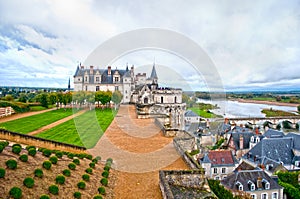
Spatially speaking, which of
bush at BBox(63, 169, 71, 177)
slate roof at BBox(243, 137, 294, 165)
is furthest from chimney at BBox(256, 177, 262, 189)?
bush at BBox(63, 169, 71, 177)

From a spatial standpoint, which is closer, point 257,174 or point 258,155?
point 257,174

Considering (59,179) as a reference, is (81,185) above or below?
below

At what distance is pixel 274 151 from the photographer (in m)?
19.8

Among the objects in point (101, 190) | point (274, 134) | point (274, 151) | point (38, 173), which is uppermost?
point (38, 173)

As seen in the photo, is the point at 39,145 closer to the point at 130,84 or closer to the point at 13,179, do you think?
the point at 13,179

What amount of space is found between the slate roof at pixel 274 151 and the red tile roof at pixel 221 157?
3177 mm

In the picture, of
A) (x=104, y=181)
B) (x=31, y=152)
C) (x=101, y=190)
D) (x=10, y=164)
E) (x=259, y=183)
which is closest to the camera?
(x=10, y=164)

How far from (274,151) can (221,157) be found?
241 inches

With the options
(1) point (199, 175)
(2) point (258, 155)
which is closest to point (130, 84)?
(2) point (258, 155)

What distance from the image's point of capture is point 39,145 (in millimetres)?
8758

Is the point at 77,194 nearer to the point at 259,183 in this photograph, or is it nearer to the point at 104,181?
the point at 104,181

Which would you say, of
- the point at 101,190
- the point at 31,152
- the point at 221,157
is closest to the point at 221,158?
the point at 221,157

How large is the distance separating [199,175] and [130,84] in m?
35.9

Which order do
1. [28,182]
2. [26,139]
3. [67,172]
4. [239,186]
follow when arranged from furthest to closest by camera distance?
[239,186] < [26,139] < [67,172] < [28,182]
